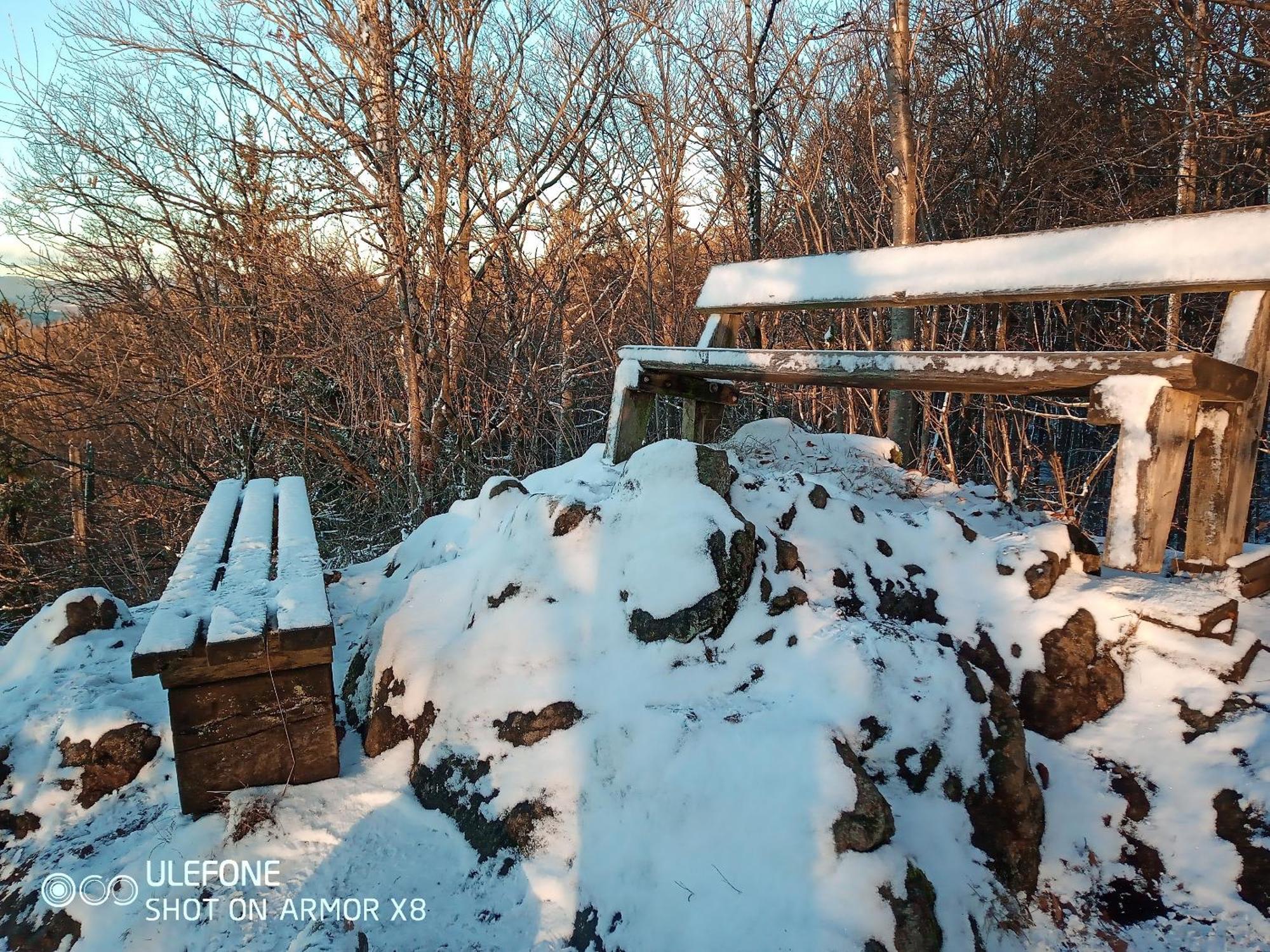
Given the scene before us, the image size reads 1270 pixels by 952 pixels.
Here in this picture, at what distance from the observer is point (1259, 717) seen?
1689 millimetres

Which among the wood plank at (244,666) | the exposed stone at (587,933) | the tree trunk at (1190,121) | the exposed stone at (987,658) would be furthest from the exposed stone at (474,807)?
the tree trunk at (1190,121)

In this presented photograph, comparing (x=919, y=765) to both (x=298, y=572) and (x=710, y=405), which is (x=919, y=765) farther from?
(x=710, y=405)

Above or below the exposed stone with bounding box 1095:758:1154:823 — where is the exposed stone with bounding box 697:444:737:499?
above

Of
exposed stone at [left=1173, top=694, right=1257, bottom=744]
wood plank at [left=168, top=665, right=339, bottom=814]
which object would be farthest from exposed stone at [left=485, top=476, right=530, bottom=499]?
Result: exposed stone at [left=1173, top=694, right=1257, bottom=744]

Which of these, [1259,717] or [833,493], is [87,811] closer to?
[833,493]

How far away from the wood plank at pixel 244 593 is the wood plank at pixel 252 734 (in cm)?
13

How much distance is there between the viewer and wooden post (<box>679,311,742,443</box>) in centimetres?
353

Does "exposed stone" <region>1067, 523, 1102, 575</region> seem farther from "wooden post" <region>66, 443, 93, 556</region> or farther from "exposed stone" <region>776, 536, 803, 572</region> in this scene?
"wooden post" <region>66, 443, 93, 556</region>

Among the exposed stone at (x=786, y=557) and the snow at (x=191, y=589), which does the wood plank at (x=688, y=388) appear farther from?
the snow at (x=191, y=589)

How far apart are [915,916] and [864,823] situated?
178mm

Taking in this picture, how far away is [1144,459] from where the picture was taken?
1.91 meters

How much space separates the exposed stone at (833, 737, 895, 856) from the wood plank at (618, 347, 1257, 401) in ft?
4.09

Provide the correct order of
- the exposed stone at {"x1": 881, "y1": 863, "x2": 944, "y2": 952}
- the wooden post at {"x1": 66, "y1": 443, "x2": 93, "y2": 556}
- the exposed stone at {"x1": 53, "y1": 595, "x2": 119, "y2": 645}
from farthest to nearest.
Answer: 1. the wooden post at {"x1": 66, "y1": 443, "x2": 93, "y2": 556}
2. the exposed stone at {"x1": 53, "y1": 595, "x2": 119, "y2": 645}
3. the exposed stone at {"x1": 881, "y1": 863, "x2": 944, "y2": 952}

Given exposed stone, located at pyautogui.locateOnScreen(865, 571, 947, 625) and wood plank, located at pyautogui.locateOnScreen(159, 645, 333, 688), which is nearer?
wood plank, located at pyautogui.locateOnScreen(159, 645, 333, 688)
